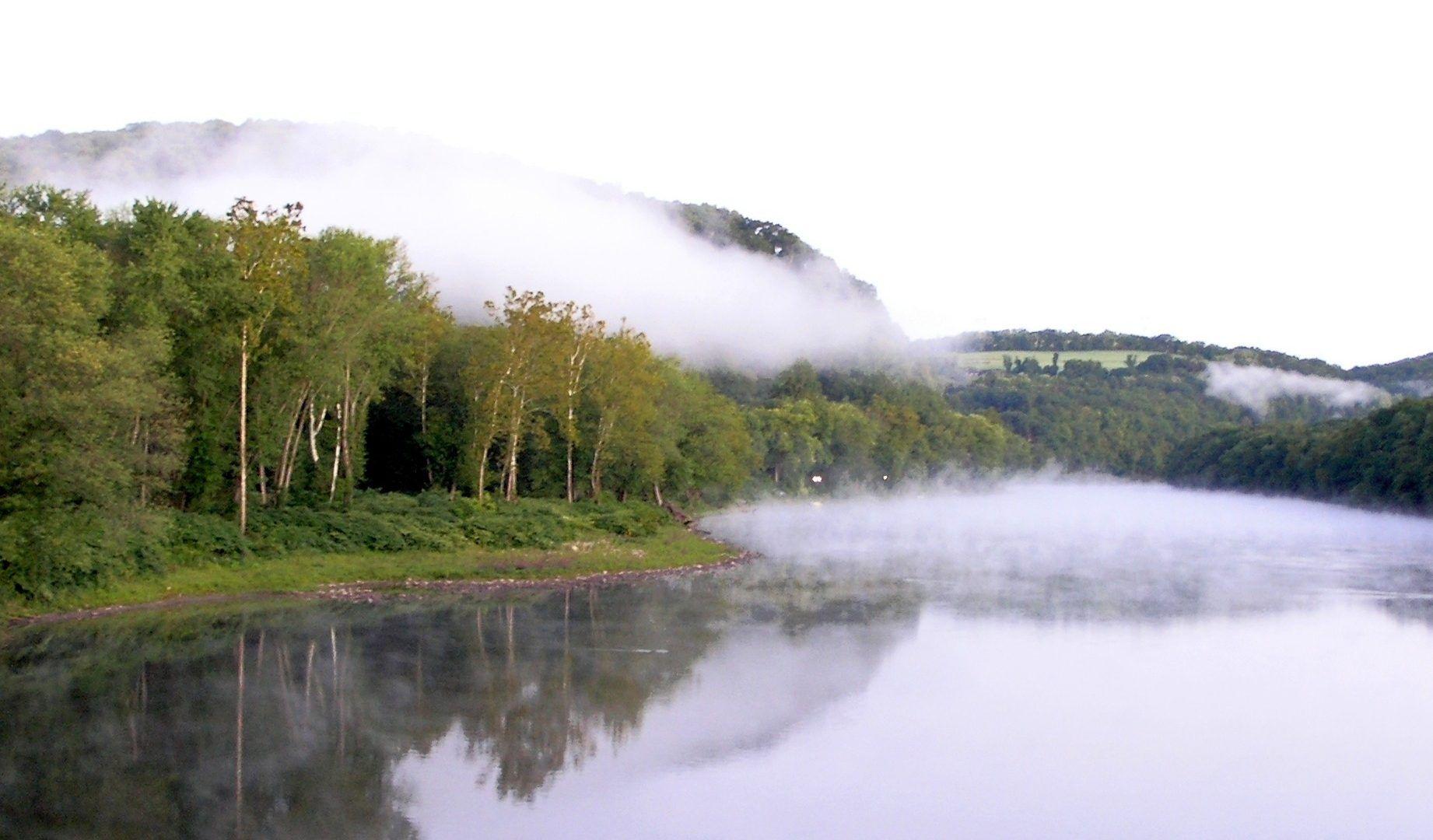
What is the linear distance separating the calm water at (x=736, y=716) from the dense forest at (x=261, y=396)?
3.64 meters

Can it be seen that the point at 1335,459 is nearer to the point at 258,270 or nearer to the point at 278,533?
the point at 278,533

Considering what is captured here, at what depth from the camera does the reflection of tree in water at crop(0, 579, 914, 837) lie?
1591 centimetres

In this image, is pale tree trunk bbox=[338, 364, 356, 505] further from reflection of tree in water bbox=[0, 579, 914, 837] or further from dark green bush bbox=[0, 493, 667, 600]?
reflection of tree in water bbox=[0, 579, 914, 837]

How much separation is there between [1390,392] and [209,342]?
590ft

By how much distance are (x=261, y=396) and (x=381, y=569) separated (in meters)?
7.13

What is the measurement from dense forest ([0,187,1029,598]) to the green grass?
21.1 inches

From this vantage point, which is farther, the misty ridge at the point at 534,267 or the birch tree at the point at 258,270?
the misty ridge at the point at 534,267

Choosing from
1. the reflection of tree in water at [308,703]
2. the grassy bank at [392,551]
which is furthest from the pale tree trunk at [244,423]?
the reflection of tree in water at [308,703]

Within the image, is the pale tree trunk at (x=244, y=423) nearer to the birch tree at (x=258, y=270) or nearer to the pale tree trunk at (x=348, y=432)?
the birch tree at (x=258, y=270)

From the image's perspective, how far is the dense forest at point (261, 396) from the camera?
27656mm

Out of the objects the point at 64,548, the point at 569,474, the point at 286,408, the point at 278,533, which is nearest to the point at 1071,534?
the point at 569,474

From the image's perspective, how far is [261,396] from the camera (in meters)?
39.6

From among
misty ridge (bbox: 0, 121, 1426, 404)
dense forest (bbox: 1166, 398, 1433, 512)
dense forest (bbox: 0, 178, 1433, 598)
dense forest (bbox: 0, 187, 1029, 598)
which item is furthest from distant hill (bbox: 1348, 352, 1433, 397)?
dense forest (bbox: 0, 187, 1029, 598)

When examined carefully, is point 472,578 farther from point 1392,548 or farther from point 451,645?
point 1392,548
